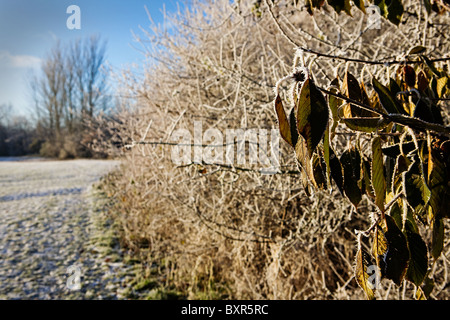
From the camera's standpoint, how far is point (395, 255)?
0.66 meters

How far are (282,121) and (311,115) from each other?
6 centimetres

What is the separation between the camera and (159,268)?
13.0ft

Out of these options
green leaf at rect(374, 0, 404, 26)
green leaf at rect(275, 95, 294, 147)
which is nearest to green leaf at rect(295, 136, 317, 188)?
green leaf at rect(275, 95, 294, 147)

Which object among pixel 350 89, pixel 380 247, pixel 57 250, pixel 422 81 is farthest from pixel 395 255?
pixel 57 250

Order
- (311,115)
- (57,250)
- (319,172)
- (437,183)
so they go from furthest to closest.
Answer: (57,250)
(319,172)
(437,183)
(311,115)

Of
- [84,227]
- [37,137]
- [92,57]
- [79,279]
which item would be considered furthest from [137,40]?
[37,137]

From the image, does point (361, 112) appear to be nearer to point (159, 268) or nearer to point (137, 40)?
point (137, 40)

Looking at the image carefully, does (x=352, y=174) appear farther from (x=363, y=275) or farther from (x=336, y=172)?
(x=363, y=275)

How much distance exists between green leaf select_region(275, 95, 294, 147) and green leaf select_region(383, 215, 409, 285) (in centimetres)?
29

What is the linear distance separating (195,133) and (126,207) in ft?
9.21

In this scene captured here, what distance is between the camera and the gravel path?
12.4ft

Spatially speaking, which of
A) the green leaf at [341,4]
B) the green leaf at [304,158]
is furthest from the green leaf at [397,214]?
the green leaf at [341,4]
